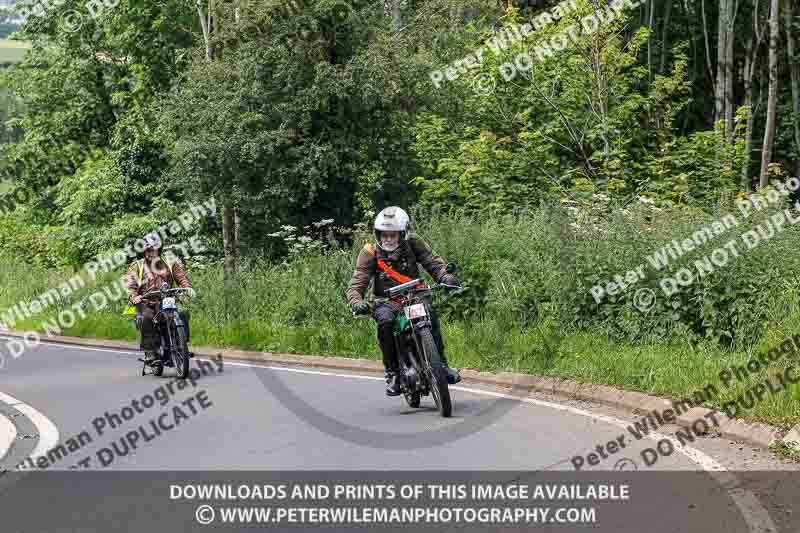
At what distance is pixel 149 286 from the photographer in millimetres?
15016

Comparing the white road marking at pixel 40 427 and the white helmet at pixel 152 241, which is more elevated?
the white helmet at pixel 152 241

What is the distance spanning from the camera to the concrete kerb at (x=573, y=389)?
317 inches

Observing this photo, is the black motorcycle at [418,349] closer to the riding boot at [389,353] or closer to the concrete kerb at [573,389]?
the riding boot at [389,353]

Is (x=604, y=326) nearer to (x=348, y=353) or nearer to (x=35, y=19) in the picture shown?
(x=348, y=353)

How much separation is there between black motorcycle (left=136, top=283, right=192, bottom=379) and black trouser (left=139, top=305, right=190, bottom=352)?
2cm

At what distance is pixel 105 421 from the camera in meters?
11.1

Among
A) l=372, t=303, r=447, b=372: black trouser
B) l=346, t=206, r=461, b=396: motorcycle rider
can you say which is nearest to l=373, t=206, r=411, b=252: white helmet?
l=346, t=206, r=461, b=396: motorcycle rider

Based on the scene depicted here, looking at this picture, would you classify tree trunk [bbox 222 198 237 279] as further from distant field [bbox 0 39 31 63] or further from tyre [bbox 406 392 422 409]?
distant field [bbox 0 39 31 63]

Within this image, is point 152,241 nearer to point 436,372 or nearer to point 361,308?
point 361,308

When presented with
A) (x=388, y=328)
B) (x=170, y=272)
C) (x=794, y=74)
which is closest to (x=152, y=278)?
(x=170, y=272)

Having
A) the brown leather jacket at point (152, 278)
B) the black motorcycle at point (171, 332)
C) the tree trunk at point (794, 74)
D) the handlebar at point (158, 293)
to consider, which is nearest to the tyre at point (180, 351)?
the black motorcycle at point (171, 332)

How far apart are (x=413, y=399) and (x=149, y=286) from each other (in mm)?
6046

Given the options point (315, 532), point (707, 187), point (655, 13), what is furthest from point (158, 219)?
point (315, 532)

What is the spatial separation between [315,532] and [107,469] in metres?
2.96
